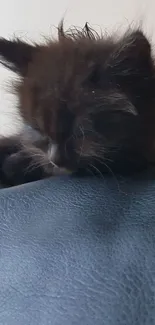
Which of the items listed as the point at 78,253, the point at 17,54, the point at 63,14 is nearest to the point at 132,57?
the point at 17,54

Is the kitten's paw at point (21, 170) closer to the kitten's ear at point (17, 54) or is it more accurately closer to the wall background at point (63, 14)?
the kitten's ear at point (17, 54)

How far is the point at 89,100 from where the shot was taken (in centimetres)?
77

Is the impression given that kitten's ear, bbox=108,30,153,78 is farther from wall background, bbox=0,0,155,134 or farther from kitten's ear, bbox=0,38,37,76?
wall background, bbox=0,0,155,134

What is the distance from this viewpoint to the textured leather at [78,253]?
0.51 metres

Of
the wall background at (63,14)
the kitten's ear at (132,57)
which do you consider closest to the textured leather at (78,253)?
the kitten's ear at (132,57)

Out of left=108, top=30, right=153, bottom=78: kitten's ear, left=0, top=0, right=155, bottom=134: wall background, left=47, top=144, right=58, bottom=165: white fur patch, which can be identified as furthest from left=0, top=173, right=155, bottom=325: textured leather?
left=0, top=0, right=155, bottom=134: wall background

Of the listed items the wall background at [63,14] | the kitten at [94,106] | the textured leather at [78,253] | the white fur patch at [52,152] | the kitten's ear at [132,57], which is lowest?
the textured leather at [78,253]

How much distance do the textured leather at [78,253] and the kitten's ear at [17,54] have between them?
237 mm

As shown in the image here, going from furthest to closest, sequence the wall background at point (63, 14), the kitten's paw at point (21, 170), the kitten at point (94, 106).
A: the wall background at point (63, 14)
the kitten's paw at point (21, 170)
the kitten at point (94, 106)

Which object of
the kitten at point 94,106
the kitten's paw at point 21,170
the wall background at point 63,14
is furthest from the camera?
the wall background at point 63,14

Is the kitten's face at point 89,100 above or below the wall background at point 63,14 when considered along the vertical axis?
below

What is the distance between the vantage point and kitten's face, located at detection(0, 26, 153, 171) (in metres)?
0.77

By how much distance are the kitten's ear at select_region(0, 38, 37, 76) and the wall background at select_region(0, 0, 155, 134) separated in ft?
1.47

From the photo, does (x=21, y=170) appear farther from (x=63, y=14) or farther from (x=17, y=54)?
(x=63, y=14)
